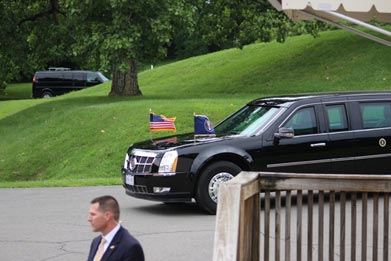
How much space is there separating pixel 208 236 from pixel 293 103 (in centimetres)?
306

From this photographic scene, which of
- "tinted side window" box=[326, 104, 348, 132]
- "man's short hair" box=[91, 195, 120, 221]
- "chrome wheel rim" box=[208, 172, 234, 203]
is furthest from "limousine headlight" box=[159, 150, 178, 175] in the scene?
"man's short hair" box=[91, 195, 120, 221]

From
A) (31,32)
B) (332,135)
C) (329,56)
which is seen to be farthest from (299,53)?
(332,135)

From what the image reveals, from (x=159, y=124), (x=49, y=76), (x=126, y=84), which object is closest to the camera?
(x=159, y=124)

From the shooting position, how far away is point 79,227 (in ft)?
36.6

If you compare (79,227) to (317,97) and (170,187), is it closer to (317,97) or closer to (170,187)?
(170,187)

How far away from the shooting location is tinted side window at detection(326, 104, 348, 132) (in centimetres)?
1242

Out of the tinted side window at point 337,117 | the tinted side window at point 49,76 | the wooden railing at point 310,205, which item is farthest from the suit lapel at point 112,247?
the tinted side window at point 49,76

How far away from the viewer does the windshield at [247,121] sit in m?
12.2

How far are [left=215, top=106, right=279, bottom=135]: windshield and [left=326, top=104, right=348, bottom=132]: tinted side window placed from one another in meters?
0.90

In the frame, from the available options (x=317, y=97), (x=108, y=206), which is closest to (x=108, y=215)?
(x=108, y=206)

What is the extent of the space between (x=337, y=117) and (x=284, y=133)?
1.19 meters

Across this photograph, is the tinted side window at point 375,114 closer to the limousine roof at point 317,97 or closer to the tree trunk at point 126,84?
the limousine roof at point 317,97

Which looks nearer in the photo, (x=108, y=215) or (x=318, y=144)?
(x=108, y=215)

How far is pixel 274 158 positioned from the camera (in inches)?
471
